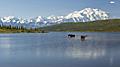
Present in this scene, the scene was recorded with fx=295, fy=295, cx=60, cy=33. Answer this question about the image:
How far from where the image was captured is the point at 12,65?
40.2 m

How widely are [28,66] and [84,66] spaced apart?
7346 millimetres

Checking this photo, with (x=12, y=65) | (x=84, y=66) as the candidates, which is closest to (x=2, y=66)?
(x=12, y=65)

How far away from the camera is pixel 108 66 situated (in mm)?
38438

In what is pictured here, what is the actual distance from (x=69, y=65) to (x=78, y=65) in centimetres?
120

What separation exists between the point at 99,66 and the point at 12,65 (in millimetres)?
11727

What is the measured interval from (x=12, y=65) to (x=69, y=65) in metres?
7.76

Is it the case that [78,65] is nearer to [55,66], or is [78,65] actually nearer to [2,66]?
[55,66]

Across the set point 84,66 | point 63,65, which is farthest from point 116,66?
point 63,65

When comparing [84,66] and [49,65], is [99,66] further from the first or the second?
[49,65]

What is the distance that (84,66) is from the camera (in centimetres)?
3844

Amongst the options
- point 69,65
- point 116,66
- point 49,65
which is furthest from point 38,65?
point 116,66

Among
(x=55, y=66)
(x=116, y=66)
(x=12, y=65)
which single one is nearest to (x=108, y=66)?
(x=116, y=66)

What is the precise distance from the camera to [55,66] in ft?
127

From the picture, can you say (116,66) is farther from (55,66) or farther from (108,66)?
(55,66)
